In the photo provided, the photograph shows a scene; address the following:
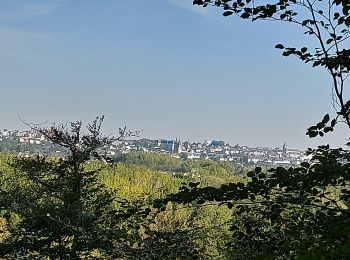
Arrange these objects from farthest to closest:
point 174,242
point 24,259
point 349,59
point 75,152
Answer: point 75,152, point 24,259, point 174,242, point 349,59

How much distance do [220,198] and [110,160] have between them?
7.73m

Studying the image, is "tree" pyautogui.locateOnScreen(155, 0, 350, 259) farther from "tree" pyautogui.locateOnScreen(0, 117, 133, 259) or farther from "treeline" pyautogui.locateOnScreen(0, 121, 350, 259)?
"tree" pyautogui.locateOnScreen(0, 117, 133, 259)

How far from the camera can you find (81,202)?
9.63 metres

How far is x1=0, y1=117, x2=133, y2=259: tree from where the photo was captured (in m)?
9.17

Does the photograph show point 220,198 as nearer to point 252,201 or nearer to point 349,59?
point 252,201

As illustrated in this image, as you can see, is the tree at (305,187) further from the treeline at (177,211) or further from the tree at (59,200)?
the tree at (59,200)

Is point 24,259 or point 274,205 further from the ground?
point 274,205

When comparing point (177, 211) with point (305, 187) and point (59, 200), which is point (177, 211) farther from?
point (59, 200)

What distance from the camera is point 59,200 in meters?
10.1

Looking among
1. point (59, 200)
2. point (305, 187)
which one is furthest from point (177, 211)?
point (59, 200)

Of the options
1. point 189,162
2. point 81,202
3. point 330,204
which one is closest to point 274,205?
point 330,204

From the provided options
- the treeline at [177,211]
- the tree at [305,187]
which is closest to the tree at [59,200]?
the treeline at [177,211]

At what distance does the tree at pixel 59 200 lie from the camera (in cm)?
917

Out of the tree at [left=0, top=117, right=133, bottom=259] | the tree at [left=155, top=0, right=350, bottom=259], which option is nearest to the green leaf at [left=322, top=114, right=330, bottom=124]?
the tree at [left=155, top=0, right=350, bottom=259]
